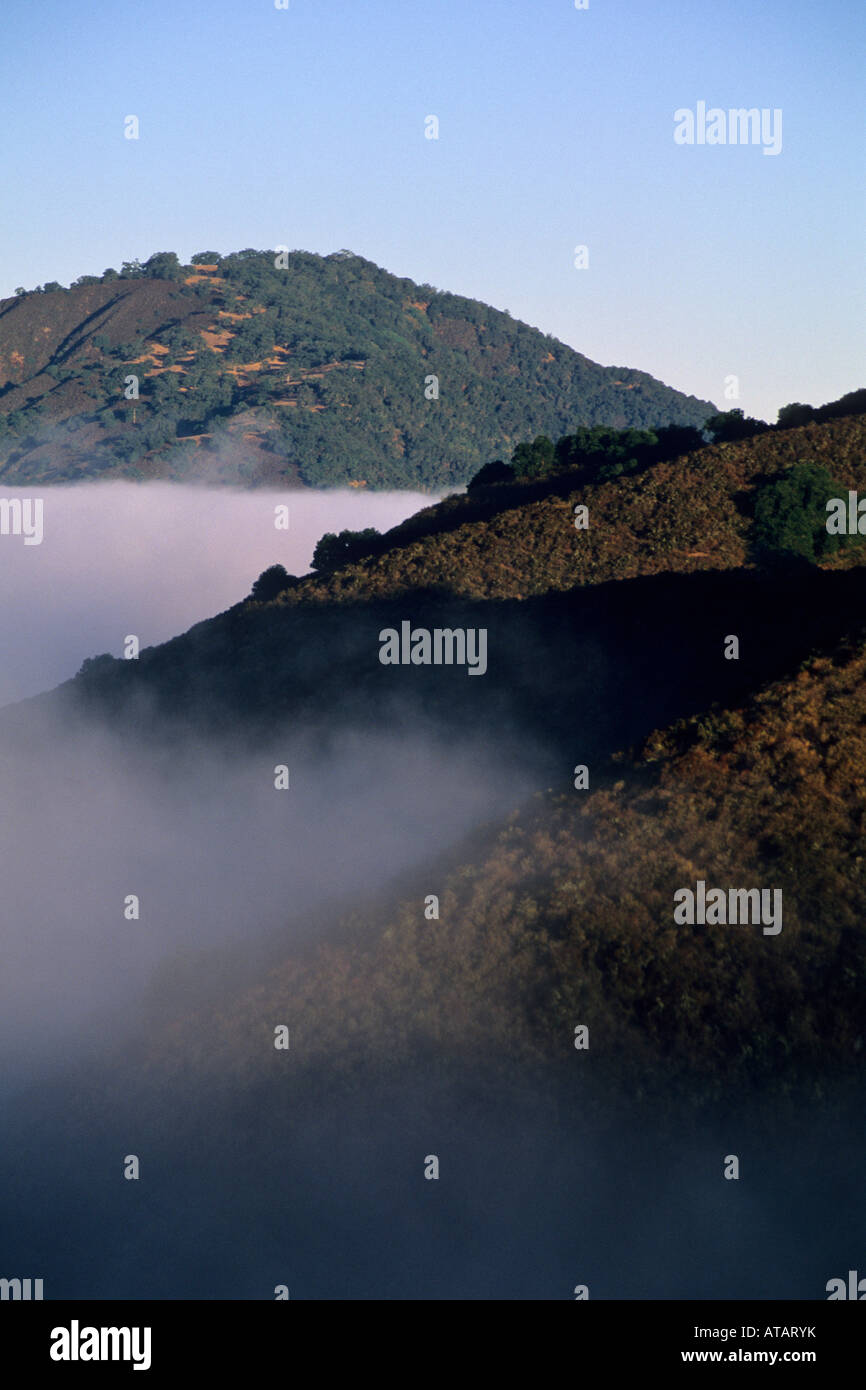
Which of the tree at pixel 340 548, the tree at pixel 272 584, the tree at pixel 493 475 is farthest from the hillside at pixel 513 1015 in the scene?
the tree at pixel 493 475

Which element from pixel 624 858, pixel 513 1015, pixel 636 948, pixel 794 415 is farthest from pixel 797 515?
pixel 513 1015

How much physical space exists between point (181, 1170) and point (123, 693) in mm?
44538

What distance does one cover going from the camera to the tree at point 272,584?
228 feet

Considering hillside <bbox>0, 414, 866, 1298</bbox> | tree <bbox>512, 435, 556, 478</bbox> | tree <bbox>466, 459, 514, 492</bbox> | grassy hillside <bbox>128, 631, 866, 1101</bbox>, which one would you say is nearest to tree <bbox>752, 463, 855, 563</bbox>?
hillside <bbox>0, 414, 866, 1298</bbox>

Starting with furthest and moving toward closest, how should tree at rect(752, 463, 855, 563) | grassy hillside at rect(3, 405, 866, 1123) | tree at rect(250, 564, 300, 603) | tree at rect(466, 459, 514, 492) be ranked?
tree at rect(466, 459, 514, 492) → tree at rect(250, 564, 300, 603) → tree at rect(752, 463, 855, 563) → grassy hillside at rect(3, 405, 866, 1123)

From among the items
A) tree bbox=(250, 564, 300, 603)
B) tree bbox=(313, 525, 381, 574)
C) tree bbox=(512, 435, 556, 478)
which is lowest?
tree bbox=(250, 564, 300, 603)

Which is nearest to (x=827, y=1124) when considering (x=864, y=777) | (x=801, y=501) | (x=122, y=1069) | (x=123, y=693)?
(x=864, y=777)

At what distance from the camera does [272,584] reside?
71188mm

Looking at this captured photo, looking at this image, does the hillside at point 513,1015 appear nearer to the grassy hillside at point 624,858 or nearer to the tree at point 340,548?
the grassy hillside at point 624,858

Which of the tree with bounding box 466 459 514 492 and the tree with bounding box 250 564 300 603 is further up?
the tree with bounding box 466 459 514 492

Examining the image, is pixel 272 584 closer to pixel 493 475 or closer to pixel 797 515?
pixel 493 475

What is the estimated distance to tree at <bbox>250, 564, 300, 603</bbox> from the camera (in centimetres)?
6938

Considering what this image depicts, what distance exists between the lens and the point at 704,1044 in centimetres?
2378

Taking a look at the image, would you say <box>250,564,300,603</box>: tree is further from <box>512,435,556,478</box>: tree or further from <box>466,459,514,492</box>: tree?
<box>512,435,556,478</box>: tree
